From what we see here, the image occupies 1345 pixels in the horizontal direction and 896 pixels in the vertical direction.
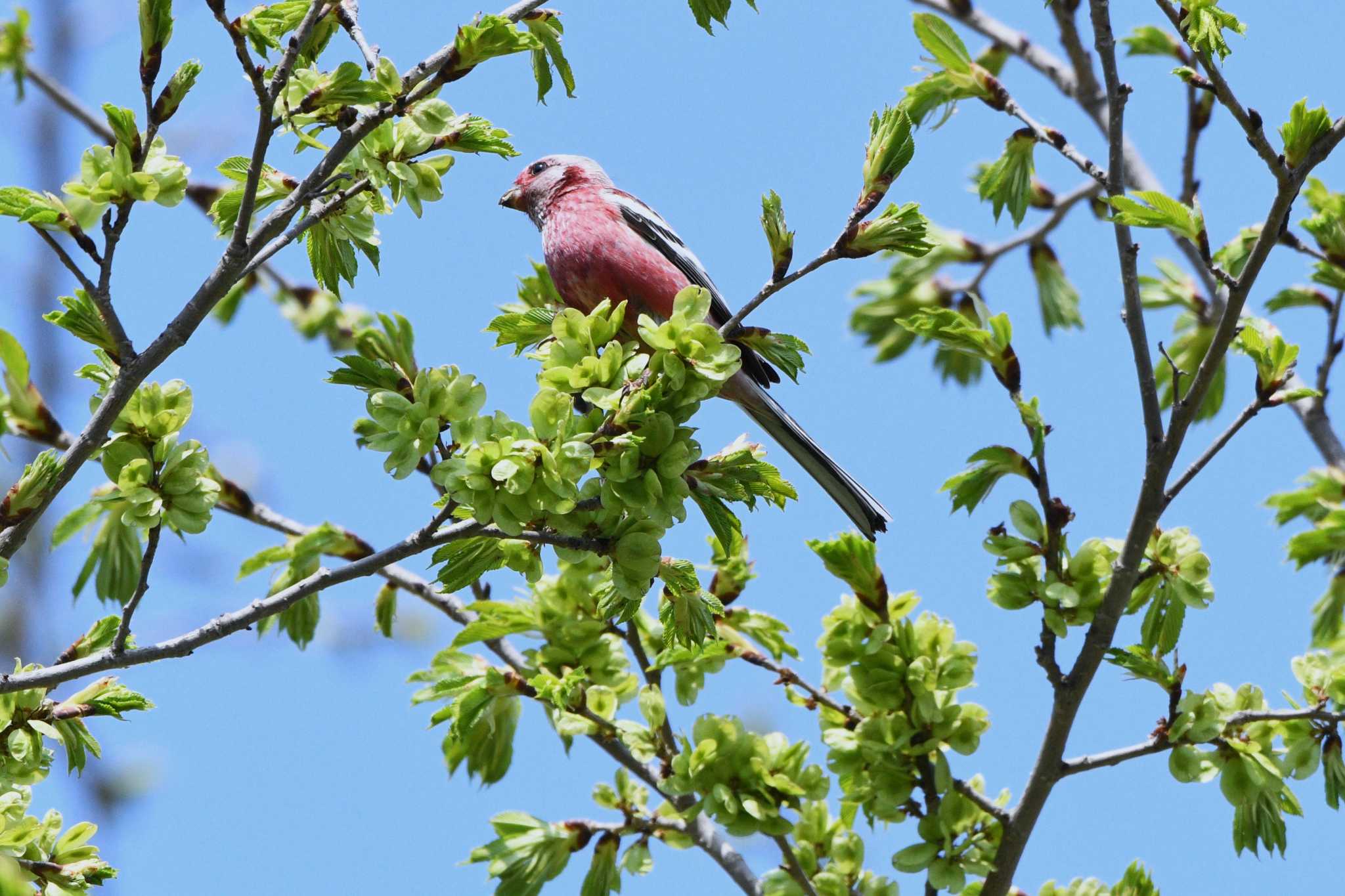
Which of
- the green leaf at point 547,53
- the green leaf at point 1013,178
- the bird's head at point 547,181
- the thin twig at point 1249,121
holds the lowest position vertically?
the green leaf at point 547,53

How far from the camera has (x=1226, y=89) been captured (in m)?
3.65

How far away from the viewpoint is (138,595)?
3.09 meters

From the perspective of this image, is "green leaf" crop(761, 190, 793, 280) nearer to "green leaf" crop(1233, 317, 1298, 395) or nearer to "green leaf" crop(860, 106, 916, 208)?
"green leaf" crop(860, 106, 916, 208)

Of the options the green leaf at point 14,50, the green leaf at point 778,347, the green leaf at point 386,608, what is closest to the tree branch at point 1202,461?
the green leaf at point 778,347

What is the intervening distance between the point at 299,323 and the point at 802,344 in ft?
12.0

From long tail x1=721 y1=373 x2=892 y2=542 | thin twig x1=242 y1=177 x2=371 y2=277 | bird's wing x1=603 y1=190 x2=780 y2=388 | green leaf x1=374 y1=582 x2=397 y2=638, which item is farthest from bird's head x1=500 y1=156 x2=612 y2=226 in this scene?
thin twig x1=242 y1=177 x2=371 y2=277

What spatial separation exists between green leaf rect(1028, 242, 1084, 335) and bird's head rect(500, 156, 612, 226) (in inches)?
92.1

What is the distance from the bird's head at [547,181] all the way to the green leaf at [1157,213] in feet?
8.64

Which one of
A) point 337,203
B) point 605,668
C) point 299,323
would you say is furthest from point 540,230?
point 337,203

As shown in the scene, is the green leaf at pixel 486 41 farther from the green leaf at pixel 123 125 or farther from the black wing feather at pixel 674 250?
the black wing feather at pixel 674 250

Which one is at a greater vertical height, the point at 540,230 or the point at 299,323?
the point at 540,230

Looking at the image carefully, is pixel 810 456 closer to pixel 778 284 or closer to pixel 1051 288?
pixel 778 284

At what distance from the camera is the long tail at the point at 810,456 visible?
4.32 m

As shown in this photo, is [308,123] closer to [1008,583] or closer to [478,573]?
[478,573]
